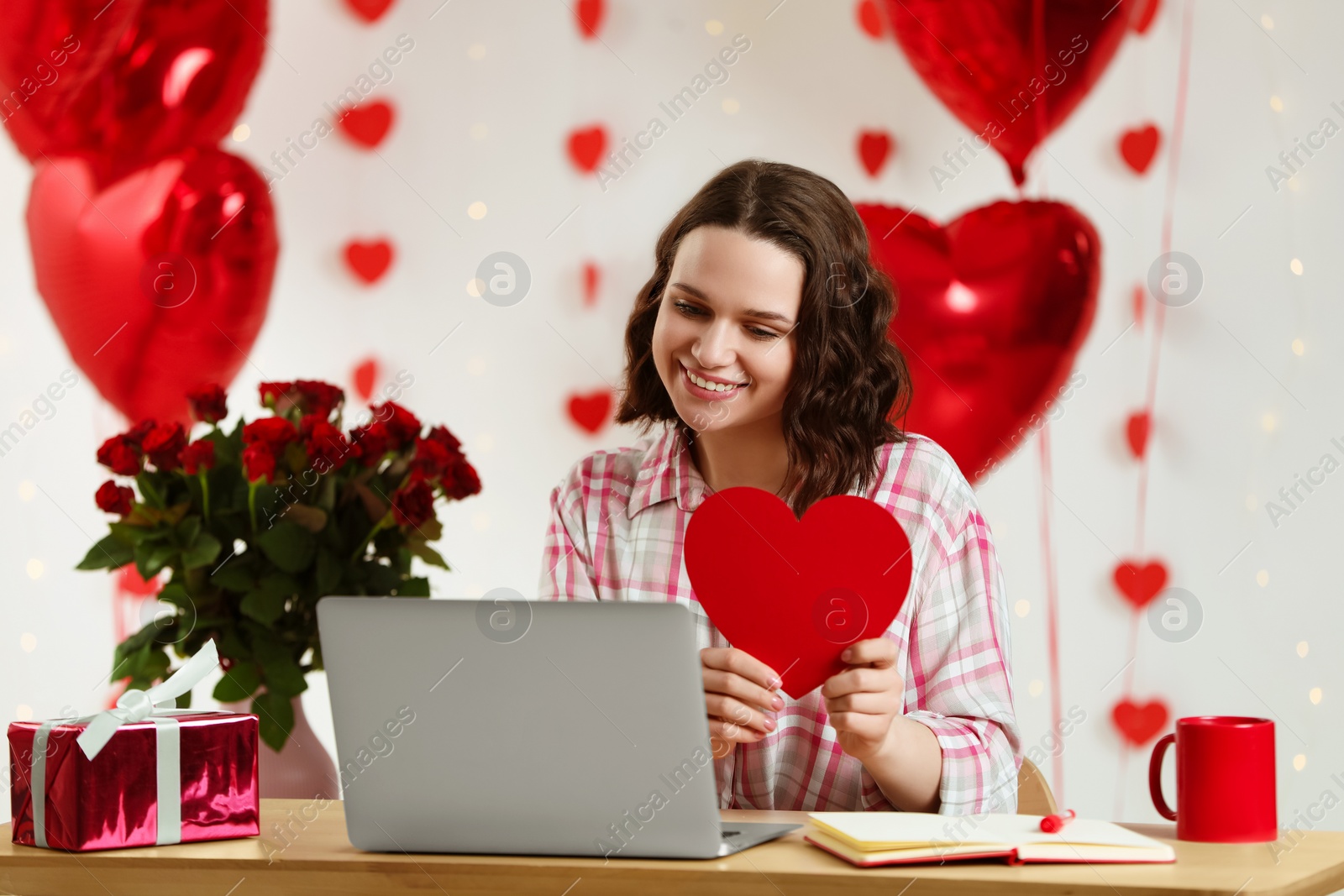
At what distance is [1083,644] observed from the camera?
217 cm

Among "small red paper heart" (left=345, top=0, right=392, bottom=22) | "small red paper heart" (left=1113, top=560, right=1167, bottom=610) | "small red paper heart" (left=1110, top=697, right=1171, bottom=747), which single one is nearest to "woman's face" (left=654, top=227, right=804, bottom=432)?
"small red paper heart" (left=1113, top=560, right=1167, bottom=610)

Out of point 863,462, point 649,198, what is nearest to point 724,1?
point 649,198

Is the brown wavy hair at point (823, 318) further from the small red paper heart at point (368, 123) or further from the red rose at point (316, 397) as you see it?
the small red paper heart at point (368, 123)

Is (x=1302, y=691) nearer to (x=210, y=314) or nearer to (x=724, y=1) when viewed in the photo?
(x=724, y=1)

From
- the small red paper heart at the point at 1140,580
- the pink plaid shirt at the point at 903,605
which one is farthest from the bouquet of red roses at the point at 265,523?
the small red paper heart at the point at 1140,580

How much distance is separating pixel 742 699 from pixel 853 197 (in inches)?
50.5

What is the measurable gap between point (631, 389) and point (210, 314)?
86 centimetres

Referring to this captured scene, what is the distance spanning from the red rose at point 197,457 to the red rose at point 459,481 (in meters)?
0.32

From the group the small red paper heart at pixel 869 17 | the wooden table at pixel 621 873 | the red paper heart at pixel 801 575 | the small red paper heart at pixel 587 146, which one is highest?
the small red paper heart at pixel 869 17

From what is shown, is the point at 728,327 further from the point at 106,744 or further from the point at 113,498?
the point at 113,498

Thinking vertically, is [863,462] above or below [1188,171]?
below

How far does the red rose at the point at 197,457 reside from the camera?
168cm

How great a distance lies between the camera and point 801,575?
1.18 metres

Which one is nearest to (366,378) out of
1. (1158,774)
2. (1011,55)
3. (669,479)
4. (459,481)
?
(459,481)
